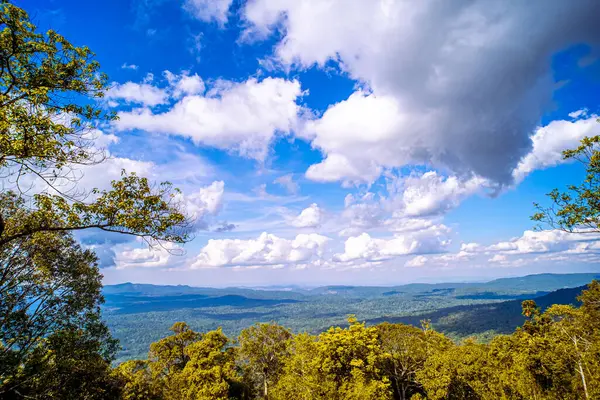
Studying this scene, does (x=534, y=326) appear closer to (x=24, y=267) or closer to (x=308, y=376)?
(x=308, y=376)

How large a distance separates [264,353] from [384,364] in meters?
13.1

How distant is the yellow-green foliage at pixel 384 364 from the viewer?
2181cm

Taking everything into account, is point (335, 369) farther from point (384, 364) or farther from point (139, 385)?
point (139, 385)

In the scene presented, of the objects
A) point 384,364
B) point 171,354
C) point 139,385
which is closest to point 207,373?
point 139,385

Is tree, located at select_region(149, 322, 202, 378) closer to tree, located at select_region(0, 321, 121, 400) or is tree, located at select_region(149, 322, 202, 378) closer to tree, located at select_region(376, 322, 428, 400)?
tree, located at select_region(0, 321, 121, 400)

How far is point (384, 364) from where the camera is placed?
30250 millimetres

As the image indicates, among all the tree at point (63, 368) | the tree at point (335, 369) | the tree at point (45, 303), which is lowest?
the tree at point (335, 369)

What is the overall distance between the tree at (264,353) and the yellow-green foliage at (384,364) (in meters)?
0.11

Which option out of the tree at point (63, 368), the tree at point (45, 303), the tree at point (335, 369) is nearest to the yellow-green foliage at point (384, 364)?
the tree at point (335, 369)

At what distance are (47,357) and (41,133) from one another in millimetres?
8757

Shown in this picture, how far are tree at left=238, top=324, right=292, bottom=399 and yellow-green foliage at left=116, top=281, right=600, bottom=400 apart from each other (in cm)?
11

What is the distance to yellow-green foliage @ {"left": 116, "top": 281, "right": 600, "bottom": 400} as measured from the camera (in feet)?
71.6

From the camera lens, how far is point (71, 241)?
44.6ft

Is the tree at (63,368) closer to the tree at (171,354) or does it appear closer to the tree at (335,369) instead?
the tree at (335,369)
